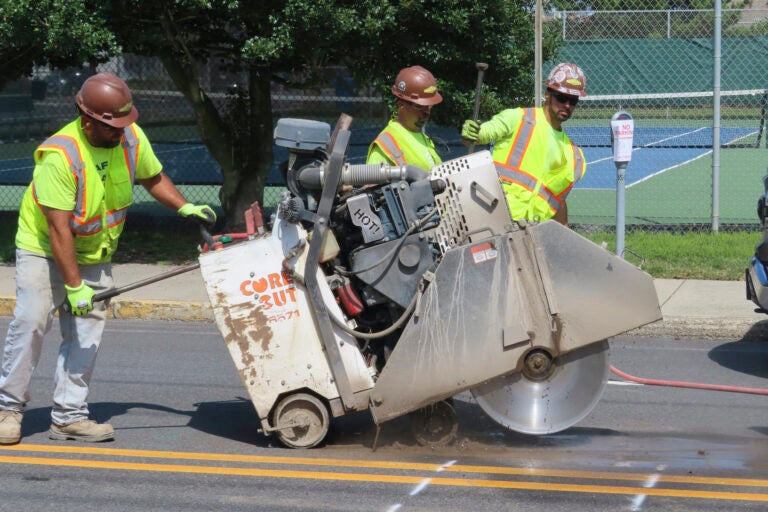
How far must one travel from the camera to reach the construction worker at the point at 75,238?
5277 mm

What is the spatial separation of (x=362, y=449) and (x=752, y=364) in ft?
10.6

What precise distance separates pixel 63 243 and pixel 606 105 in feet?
30.3

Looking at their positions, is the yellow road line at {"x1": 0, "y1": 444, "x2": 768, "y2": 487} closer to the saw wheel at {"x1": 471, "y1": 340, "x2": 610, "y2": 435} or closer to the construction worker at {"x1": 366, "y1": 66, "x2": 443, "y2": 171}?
the saw wheel at {"x1": 471, "y1": 340, "x2": 610, "y2": 435}

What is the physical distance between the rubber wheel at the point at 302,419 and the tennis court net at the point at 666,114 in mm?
8175

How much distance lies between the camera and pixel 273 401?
17.7 ft

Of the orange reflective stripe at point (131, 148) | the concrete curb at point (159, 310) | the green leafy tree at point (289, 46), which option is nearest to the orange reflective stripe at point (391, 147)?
the orange reflective stripe at point (131, 148)

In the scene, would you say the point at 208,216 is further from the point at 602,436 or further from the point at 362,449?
the point at 602,436

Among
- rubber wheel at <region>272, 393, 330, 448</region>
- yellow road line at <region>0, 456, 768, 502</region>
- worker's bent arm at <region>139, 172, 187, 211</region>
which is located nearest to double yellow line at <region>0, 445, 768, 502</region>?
yellow road line at <region>0, 456, 768, 502</region>

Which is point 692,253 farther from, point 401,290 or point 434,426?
point 401,290

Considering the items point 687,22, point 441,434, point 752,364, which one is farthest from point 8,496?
point 687,22

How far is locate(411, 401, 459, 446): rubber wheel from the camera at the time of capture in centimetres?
553

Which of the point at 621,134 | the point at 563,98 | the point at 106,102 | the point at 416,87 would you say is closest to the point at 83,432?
the point at 106,102

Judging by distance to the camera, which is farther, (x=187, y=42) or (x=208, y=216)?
(x=187, y=42)

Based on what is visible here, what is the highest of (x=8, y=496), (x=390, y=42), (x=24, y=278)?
(x=390, y=42)
